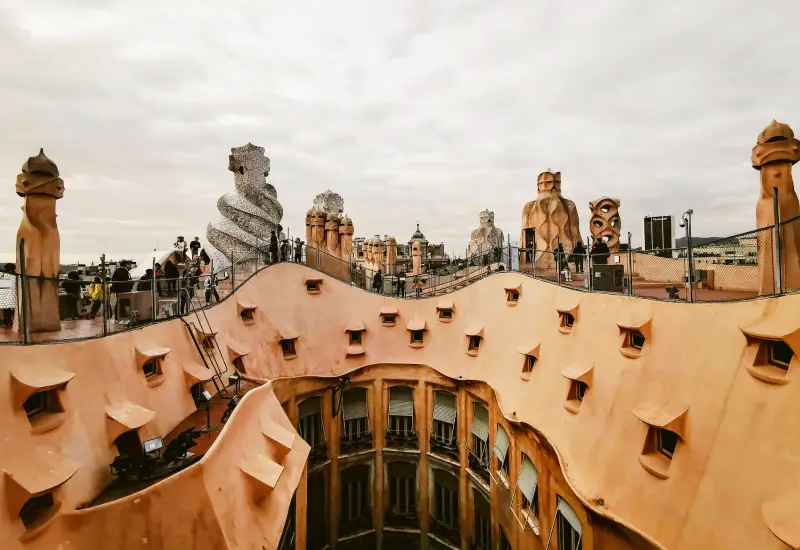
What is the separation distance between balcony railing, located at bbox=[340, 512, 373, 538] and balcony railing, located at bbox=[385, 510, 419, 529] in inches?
36.0

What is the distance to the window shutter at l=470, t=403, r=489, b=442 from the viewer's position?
17.1m

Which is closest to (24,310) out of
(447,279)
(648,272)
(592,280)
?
(592,280)

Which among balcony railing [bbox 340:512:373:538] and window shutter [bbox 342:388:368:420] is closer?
balcony railing [bbox 340:512:373:538]

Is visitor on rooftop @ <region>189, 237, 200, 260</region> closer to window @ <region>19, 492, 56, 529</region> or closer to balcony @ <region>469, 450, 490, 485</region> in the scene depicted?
→ window @ <region>19, 492, 56, 529</region>

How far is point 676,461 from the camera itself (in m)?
8.14

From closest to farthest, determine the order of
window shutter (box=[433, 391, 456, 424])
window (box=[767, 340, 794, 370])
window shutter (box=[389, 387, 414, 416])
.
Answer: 1. window (box=[767, 340, 794, 370])
2. window shutter (box=[433, 391, 456, 424])
3. window shutter (box=[389, 387, 414, 416])

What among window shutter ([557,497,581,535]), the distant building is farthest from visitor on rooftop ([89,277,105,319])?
the distant building

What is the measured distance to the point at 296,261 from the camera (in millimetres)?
20734

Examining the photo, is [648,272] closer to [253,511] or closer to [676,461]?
[676,461]

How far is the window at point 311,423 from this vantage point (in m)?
18.1

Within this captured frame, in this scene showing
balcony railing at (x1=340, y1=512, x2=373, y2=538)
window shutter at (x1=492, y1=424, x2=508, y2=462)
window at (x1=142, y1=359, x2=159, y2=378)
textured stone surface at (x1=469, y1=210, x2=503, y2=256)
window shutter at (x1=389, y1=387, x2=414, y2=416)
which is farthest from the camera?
textured stone surface at (x1=469, y1=210, x2=503, y2=256)

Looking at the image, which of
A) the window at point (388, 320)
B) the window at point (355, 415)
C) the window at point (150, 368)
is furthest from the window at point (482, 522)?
the window at point (150, 368)

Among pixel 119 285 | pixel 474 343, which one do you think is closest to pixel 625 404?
pixel 474 343

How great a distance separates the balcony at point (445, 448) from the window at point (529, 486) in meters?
5.86
